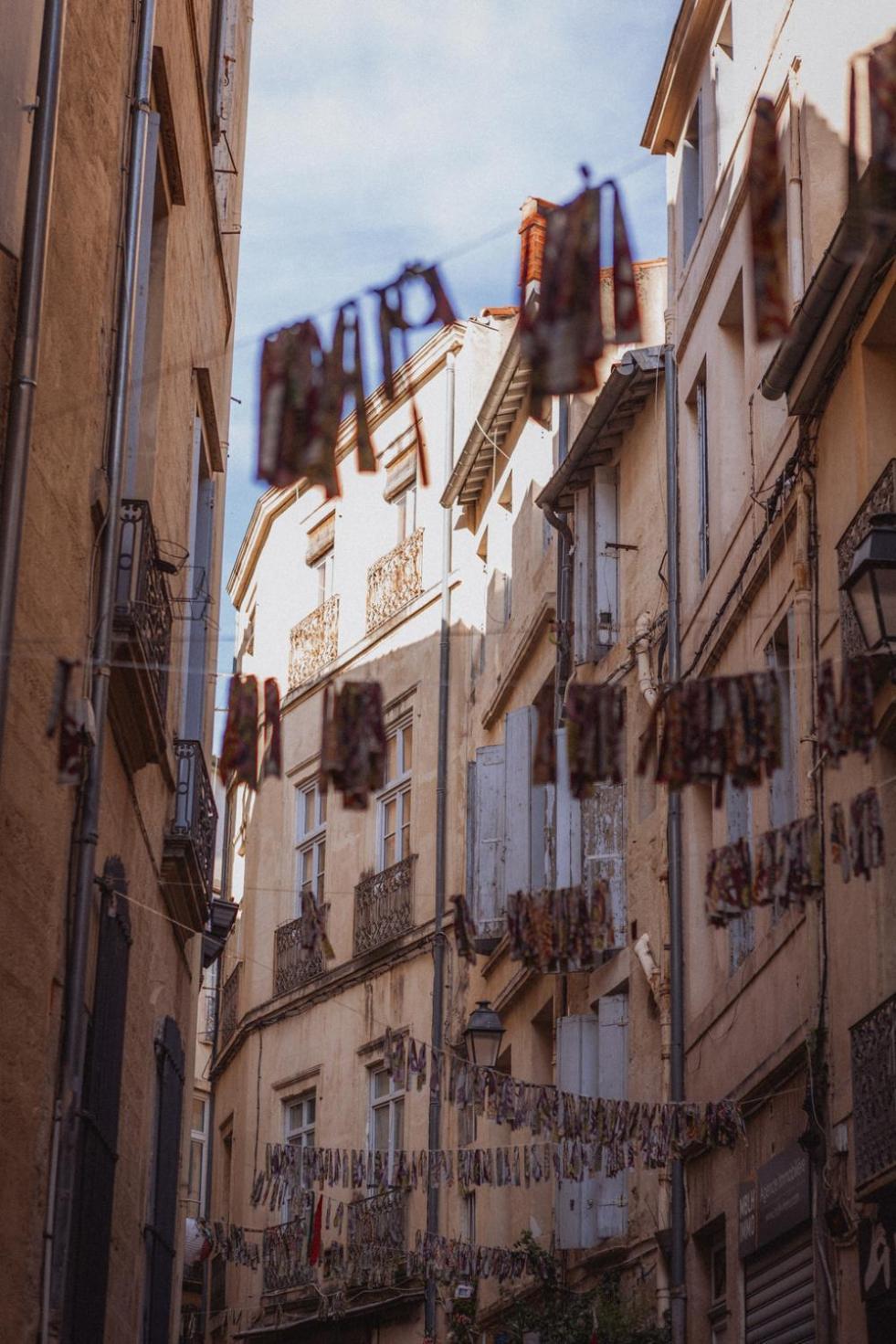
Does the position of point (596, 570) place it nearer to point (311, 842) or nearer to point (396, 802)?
point (396, 802)

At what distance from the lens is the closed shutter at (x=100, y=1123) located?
362 inches

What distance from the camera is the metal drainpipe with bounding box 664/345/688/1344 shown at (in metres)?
15.2

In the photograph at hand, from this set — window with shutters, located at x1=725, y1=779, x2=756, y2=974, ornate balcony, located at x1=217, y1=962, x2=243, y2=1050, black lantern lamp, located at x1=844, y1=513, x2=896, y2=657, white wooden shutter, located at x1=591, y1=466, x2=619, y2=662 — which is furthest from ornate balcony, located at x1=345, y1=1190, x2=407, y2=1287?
black lantern lamp, located at x1=844, y1=513, x2=896, y2=657

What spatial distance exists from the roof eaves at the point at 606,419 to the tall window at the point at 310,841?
7.80m

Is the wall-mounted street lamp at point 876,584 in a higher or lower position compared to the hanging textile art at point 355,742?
higher

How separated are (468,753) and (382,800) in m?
1.94

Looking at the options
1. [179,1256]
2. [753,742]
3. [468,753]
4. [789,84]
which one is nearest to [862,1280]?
[753,742]

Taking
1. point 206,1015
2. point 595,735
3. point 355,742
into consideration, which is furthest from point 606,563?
point 206,1015

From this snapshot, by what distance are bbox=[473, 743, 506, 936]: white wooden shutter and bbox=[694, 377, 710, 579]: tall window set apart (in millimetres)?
4402

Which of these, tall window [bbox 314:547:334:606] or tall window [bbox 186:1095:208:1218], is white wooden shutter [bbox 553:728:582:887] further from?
tall window [bbox 186:1095:208:1218]

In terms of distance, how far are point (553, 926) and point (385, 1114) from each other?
1304 cm

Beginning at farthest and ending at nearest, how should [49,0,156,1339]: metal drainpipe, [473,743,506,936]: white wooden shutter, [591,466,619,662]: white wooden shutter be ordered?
1. [473,743,506,936]: white wooden shutter
2. [591,466,619,662]: white wooden shutter
3. [49,0,156,1339]: metal drainpipe

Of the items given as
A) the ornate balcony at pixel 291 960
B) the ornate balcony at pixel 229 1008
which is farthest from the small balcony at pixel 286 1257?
the ornate balcony at pixel 229 1008

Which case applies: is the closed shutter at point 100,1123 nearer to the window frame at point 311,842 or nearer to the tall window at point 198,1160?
the window frame at point 311,842
